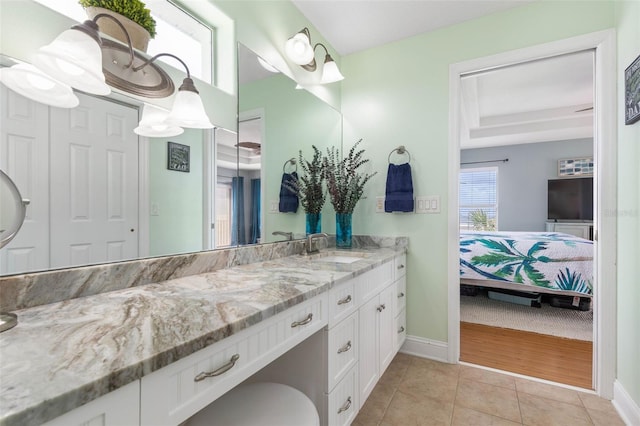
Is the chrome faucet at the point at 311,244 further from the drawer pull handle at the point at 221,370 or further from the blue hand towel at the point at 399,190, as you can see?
the drawer pull handle at the point at 221,370

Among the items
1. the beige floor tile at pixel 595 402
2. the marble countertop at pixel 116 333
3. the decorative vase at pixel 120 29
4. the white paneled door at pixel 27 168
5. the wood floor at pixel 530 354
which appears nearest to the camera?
the marble countertop at pixel 116 333

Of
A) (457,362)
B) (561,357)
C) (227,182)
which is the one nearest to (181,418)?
(227,182)

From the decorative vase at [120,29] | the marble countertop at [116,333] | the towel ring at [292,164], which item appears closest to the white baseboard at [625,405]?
the marble countertop at [116,333]

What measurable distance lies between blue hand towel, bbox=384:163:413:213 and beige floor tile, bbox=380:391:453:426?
1214mm

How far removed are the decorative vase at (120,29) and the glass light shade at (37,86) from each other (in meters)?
0.28

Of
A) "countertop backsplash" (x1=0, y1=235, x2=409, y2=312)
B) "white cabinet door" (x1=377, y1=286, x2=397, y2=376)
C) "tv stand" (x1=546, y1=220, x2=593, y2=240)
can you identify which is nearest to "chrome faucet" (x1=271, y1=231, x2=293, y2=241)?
"countertop backsplash" (x1=0, y1=235, x2=409, y2=312)

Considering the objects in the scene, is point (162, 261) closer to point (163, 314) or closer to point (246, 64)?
point (163, 314)

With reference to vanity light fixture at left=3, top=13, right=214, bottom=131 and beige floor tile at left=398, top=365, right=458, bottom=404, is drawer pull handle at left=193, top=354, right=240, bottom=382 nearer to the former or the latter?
vanity light fixture at left=3, top=13, right=214, bottom=131

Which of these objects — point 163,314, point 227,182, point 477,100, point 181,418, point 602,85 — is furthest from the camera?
point 477,100

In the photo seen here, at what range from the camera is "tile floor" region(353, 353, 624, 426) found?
5.00ft

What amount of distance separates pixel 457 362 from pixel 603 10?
240 centimetres

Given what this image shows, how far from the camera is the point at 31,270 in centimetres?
85

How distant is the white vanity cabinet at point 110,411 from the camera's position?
1.48 ft

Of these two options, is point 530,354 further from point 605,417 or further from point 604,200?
point 604,200
